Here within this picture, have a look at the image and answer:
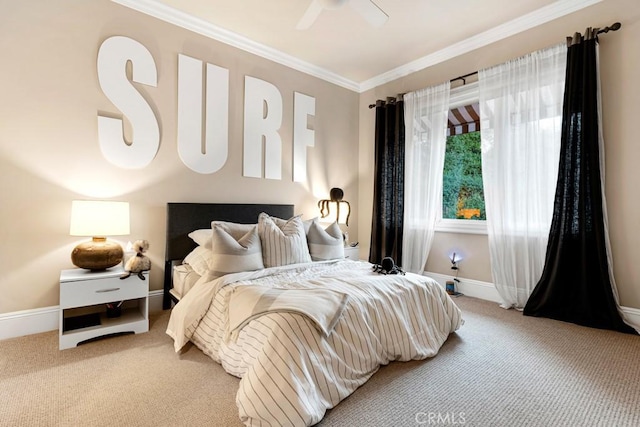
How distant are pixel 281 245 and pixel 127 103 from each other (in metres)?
1.81

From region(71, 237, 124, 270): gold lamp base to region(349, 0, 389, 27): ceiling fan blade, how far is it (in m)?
2.55

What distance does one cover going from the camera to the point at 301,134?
4051 millimetres

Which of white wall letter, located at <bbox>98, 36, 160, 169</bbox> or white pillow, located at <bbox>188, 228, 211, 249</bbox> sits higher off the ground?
white wall letter, located at <bbox>98, 36, 160, 169</bbox>

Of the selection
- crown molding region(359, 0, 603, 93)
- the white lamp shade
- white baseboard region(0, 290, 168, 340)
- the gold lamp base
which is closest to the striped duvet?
the gold lamp base

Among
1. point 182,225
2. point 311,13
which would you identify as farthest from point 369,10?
point 182,225

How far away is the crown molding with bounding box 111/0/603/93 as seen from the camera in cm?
290

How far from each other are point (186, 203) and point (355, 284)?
6.15 feet

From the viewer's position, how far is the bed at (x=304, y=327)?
4.87 ft

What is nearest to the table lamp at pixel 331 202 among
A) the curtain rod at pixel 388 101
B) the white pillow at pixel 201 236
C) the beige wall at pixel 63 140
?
the curtain rod at pixel 388 101

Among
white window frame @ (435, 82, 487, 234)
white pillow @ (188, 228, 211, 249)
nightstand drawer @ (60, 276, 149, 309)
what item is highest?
white window frame @ (435, 82, 487, 234)

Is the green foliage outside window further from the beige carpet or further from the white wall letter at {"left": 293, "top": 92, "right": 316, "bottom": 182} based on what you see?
the white wall letter at {"left": 293, "top": 92, "right": 316, "bottom": 182}

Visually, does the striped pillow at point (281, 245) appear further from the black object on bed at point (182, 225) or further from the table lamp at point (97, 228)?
the table lamp at point (97, 228)

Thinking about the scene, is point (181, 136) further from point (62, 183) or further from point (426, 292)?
point (426, 292)

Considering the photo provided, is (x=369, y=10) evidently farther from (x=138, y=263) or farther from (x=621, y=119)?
(x=138, y=263)
